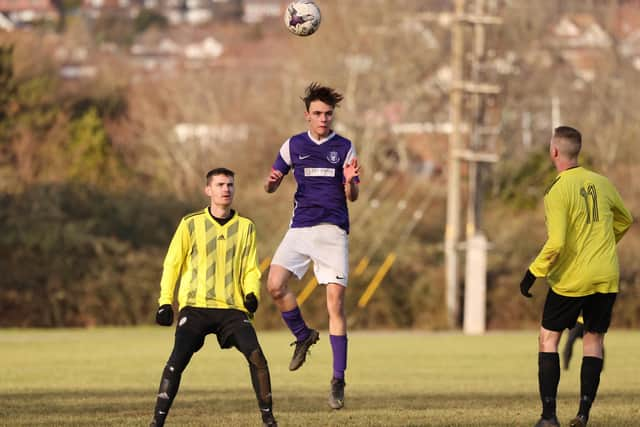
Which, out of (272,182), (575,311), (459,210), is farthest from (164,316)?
(459,210)

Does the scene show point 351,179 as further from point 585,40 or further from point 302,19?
point 585,40

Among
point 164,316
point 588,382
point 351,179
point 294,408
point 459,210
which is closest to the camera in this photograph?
point 164,316

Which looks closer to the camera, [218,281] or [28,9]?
[218,281]

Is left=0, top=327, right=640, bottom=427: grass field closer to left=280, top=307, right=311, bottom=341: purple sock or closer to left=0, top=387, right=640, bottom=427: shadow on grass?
left=0, top=387, right=640, bottom=427: shadow on grass

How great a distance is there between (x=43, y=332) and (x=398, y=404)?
22.0 m

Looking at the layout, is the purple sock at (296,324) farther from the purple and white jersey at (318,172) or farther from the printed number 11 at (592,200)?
the printed number 11 at (592,200)

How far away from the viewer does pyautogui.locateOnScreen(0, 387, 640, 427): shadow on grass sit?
11.0 meters

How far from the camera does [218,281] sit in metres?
9.91

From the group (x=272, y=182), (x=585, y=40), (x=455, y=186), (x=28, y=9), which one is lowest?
(x=272, y=182)

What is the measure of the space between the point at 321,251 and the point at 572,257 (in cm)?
251

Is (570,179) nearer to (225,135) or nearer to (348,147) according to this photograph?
(348,147)

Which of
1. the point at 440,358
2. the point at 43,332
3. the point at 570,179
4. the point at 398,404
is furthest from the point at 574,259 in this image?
the point at 43,332

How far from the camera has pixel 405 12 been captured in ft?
172

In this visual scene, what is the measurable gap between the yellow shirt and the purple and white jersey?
2.17 meters
